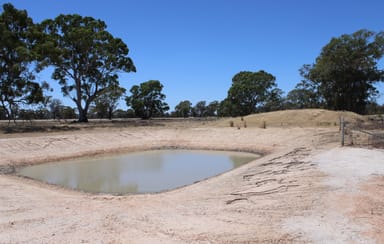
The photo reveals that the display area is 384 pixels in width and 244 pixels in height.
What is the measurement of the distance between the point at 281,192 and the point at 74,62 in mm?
31642

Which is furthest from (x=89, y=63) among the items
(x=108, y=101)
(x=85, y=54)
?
(x=108, y=101)

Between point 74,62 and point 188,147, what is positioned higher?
point 74,62

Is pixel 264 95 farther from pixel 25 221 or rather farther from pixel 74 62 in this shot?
pixel 25 221

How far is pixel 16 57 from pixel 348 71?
30941 millimetres

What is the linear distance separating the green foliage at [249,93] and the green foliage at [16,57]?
2997 centimetres

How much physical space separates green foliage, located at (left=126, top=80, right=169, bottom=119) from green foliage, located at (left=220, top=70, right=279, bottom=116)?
12.4 metres

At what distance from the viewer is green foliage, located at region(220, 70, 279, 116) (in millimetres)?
47188

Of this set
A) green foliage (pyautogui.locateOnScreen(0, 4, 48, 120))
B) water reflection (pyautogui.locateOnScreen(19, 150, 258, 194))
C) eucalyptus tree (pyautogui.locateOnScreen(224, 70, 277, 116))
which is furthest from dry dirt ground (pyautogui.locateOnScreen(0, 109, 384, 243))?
eucalyptus tree (pyautogui.locateOnScreen(224, 70, 277, 116))

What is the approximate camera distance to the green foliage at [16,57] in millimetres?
22891

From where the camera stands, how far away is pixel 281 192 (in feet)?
21.0

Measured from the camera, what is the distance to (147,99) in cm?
5322

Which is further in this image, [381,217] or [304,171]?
[304,171]

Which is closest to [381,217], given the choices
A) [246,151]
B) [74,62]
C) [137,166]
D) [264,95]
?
[137,166]

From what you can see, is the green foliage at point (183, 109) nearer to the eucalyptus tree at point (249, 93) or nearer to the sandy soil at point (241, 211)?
the eucalyptus tree at point (249, 93)
